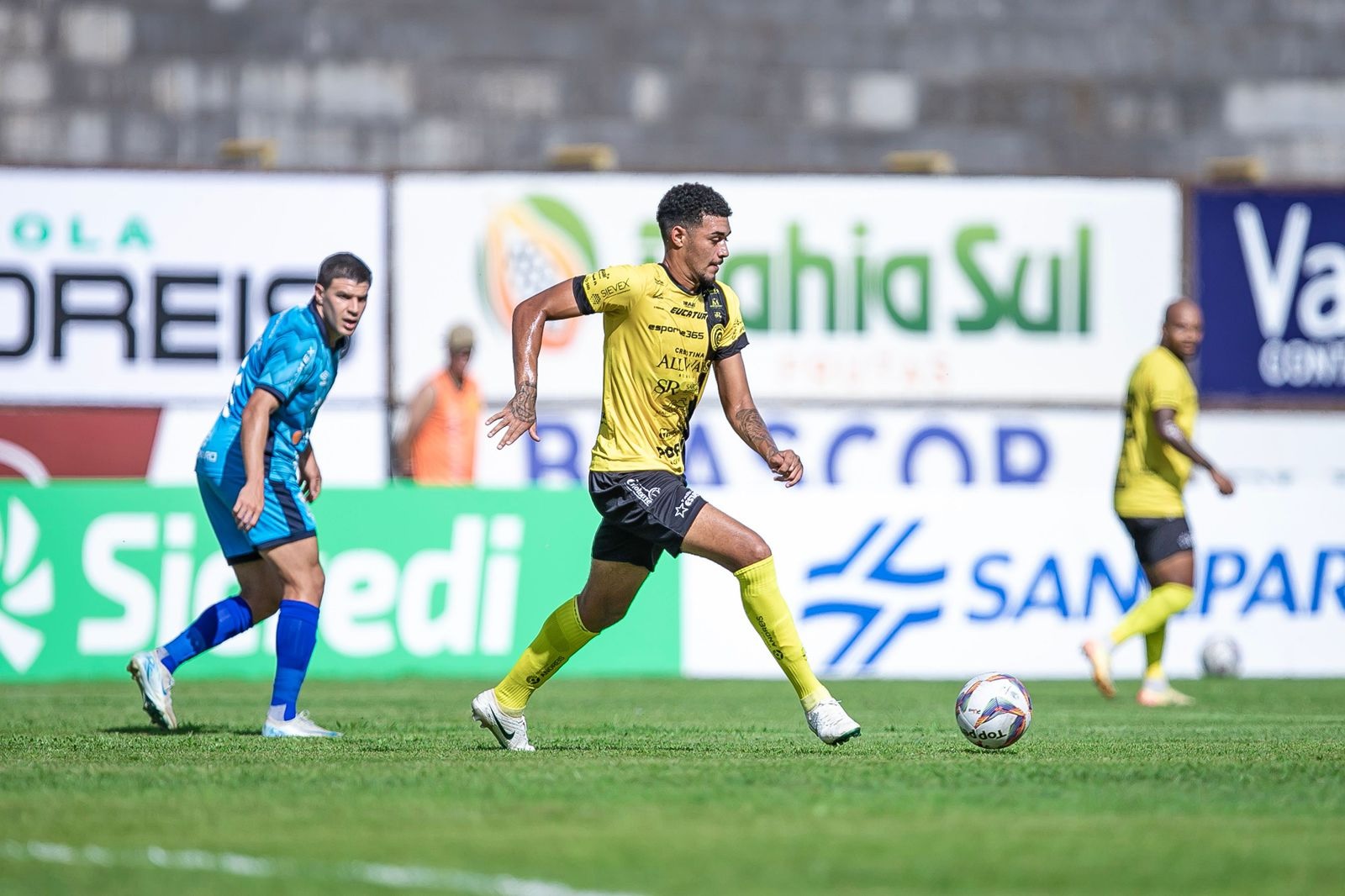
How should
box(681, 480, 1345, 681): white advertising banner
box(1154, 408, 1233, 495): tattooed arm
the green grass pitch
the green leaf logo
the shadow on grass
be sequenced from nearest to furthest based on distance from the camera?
the green grass pitch
the shadow on grass
box(1154, 408, 1233, 495): tattooed arm
the green leaf logo
box(681, 480, 1345, 681): white advertising banner

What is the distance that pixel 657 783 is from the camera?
23.6 feet

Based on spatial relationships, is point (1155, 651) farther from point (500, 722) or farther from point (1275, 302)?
point (1275, 302)

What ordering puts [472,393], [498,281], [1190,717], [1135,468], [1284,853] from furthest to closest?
1. [498,281]
2. [472,393]
3. [1135,468]
4. [1190,717]
5. [1284,853]

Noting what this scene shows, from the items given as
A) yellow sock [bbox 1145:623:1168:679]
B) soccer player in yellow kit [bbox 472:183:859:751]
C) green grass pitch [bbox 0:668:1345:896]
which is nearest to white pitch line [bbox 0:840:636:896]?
green grass pitch [bbox 0:668:1345:896]

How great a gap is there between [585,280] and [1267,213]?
13813 mm

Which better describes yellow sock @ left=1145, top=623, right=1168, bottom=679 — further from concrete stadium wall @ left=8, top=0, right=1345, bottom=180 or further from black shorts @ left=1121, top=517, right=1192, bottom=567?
concrete stadium wall @ left=8, top=0, right=1345, bottom=180

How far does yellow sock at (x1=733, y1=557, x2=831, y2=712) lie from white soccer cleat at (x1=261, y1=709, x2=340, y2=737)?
221cm

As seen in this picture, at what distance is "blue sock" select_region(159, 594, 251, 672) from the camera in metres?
9.92

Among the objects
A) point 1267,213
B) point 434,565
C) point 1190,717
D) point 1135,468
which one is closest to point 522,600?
point 434,565

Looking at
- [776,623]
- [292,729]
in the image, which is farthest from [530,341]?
[292,729]

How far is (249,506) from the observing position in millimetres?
8977

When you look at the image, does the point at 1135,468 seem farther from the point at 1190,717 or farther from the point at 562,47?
the point at 562,47

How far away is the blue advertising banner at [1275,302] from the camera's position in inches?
814

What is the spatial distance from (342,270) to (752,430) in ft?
6.70
